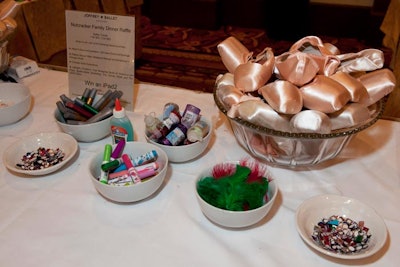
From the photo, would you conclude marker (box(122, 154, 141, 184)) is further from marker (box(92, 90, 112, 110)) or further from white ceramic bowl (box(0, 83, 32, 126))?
white ceramic bowl (box(0, 83, 32, 126))

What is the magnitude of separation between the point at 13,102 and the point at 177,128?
46cm

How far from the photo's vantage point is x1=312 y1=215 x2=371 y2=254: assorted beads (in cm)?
54

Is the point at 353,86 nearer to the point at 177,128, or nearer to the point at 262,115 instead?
the point at 262,115

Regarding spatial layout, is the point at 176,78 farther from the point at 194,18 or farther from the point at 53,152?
the point at 53,152

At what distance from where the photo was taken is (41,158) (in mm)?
736

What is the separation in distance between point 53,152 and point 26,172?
0.08m

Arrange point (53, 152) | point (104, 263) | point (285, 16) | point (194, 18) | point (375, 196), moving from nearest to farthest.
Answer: point (104, 263), point (375, 196), point (53, 152), point (285, 16), point (194, 18)

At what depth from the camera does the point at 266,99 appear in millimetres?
630

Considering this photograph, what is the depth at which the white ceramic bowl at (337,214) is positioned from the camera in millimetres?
545

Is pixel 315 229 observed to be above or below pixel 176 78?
above

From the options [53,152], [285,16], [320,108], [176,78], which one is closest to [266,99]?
[320,108]

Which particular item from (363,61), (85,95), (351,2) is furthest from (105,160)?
(351,2)

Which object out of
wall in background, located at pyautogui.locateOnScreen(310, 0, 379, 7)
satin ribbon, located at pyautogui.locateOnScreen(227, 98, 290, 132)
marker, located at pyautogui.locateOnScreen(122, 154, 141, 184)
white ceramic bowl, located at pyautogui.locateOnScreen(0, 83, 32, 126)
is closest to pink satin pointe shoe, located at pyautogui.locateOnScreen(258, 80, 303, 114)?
satin ribbon, located at pyautogui.locateOnScreen(227, 98, 290, 132)

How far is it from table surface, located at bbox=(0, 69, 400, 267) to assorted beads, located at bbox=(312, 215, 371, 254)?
0.02 metres
